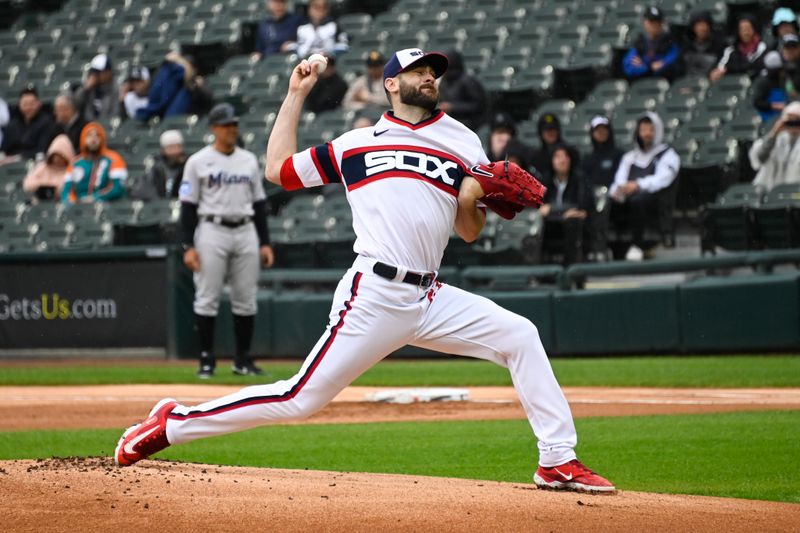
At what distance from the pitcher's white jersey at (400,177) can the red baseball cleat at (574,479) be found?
1001mm

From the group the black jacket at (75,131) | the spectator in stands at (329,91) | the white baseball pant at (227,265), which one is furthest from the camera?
the black jacket at (75,131)

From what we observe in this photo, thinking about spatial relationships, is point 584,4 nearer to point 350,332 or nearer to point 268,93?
point 268,93

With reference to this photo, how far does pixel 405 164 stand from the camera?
538cm

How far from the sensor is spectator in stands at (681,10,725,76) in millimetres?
15484

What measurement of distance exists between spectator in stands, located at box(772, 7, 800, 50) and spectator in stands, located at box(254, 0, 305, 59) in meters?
7.16

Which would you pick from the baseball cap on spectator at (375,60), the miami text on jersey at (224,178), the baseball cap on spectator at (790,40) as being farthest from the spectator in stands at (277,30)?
the miami text on jersey at (224,178)

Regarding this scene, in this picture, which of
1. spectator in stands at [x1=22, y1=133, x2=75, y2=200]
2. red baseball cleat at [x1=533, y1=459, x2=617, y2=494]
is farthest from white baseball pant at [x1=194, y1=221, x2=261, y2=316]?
red baseball cleat at [x1=533, y1=459, x2=617, y2=494]

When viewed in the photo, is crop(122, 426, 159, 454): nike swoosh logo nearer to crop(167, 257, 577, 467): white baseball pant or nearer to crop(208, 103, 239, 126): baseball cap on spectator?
crop(167, 257, 577, 467): white baseball pant

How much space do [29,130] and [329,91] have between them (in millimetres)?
5017

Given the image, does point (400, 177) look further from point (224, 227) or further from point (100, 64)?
point (100, 64)

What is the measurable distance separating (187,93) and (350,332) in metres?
14.0

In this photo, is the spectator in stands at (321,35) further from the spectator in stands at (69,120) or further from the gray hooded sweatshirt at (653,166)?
the gray hooded sweatshirt at (653,166)

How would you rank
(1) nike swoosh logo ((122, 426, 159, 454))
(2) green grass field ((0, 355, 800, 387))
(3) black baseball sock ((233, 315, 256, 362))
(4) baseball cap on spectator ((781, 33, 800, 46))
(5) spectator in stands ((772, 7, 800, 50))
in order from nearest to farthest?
(1) nike swoosh logo ((122, 426, 159, 454)), (2) green grass field ((0, 355, 800, 387)), (3) black baseball sock ((233, 315, 256, 362)), (4) baseball cap on spectator ((781, 33, 800, 46)), (5) spectator in stands ((772, 7, 800, 50))

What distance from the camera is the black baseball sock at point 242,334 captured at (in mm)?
11844
